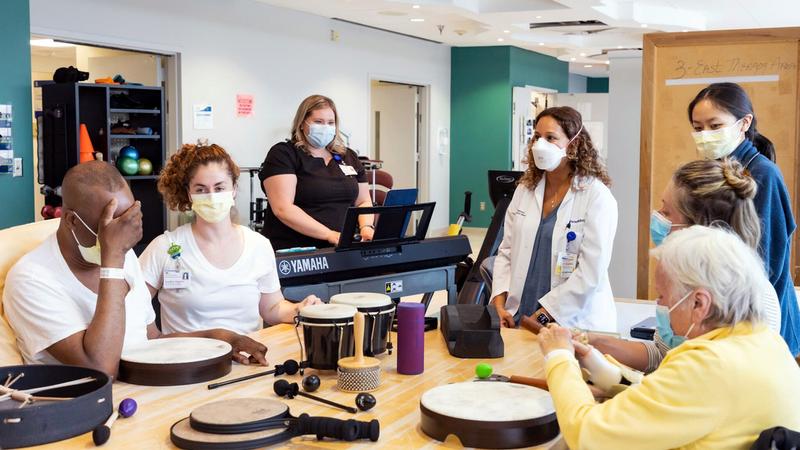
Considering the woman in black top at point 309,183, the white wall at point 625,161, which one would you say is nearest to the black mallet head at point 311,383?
the woman in black top at point 309,183

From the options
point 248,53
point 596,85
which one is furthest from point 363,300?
point 596,85

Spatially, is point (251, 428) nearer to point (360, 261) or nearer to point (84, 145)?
point (360, 261)

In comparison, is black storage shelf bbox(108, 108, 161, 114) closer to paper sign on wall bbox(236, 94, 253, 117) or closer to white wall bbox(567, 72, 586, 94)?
paper sign on wall bbox(236, 94, 253, 117)

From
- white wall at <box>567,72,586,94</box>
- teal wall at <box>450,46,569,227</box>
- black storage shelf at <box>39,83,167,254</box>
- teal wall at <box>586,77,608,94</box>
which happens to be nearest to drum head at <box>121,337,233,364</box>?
black storage shelf at <box>39,83,167,254</box>

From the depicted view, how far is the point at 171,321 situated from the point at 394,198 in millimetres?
1282

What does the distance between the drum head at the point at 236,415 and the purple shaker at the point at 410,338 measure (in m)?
0.45

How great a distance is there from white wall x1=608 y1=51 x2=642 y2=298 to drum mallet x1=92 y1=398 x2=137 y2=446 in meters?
4.71

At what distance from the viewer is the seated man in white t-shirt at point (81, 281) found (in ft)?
6.91

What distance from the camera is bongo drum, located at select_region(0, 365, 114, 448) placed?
1.66 metres

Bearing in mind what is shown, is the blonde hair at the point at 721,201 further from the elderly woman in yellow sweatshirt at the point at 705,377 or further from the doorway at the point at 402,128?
the doorway at the point at 402,128

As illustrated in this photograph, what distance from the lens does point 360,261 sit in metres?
3.19

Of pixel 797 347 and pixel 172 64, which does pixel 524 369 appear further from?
pixel 172 64

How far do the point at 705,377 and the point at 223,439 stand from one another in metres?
0.92

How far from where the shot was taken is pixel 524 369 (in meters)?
2.30
